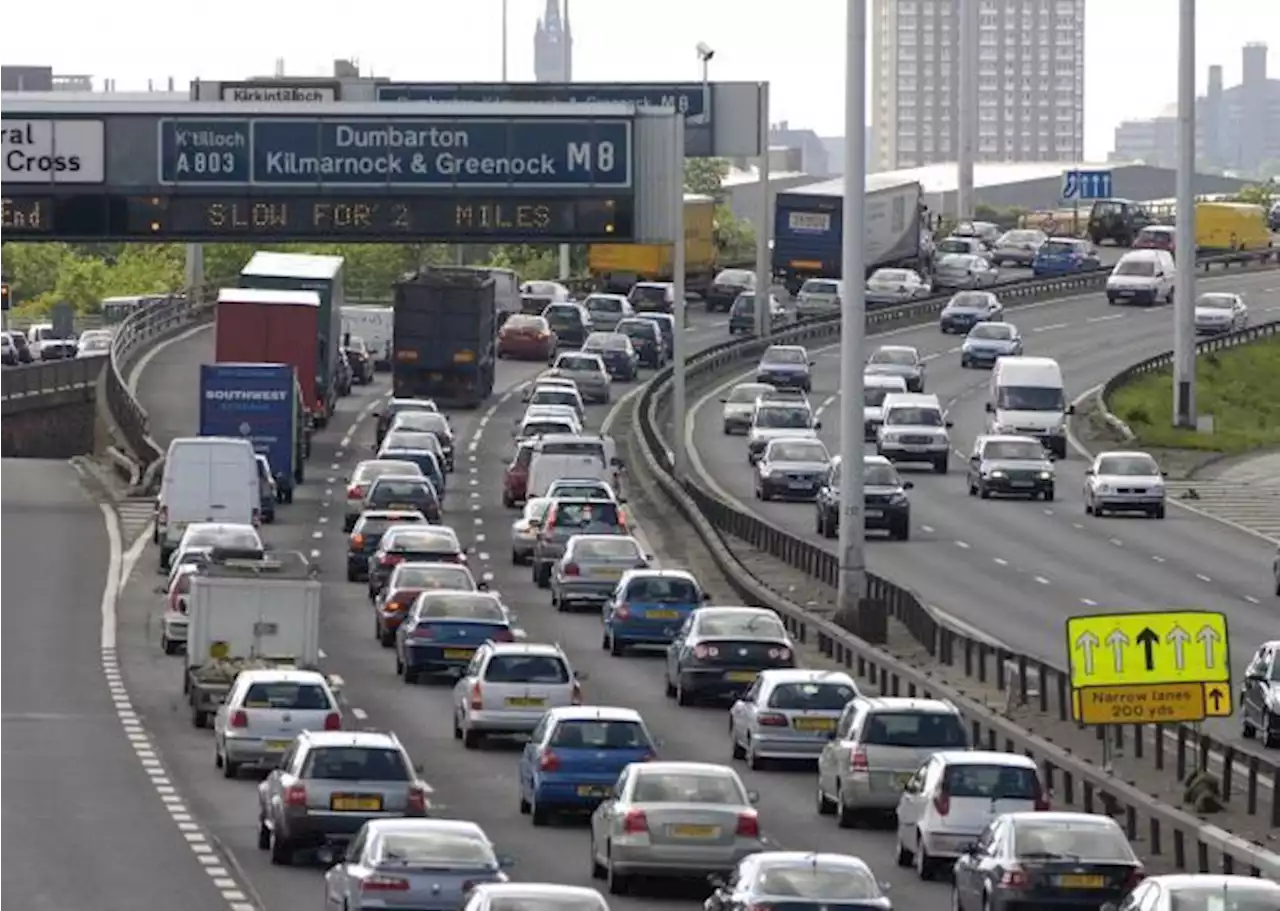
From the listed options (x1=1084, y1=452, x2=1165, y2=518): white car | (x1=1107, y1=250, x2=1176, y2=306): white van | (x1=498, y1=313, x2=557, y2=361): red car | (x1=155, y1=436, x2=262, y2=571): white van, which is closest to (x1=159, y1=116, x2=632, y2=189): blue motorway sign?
(x1=1084, y1=452, x2=1165, y2=518): white car

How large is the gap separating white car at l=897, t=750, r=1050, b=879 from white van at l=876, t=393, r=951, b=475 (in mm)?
52383

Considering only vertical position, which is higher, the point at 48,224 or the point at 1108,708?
the point at 48,224

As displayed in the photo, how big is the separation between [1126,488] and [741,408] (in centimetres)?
2009

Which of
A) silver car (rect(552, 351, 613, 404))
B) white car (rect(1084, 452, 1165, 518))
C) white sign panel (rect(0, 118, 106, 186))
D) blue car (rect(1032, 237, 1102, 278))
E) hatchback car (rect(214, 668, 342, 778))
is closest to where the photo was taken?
hatchback car (rect(214, 668, 342, 778))

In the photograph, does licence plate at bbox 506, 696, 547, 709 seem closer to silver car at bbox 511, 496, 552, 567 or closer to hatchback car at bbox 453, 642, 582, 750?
hatchback car at bbox 453, 642, 582, 750

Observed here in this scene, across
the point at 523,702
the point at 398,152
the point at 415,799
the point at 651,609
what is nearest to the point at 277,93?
the point at 398,152

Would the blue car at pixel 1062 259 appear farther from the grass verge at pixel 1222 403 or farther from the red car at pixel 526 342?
the red car at pixel 526 342

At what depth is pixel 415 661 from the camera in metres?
52.8

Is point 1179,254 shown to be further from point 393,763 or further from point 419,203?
point 393,763

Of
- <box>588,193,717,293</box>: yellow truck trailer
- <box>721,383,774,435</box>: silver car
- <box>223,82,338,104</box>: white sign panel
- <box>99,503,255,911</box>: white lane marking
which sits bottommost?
<box>99,503,255,911</box>: white lane marking

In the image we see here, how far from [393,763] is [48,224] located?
4764cm

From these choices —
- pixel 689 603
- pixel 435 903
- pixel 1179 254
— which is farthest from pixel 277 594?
pixel 1179 254

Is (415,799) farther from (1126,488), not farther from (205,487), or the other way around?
(1126,488)

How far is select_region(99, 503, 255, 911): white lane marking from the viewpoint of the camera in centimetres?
3434
